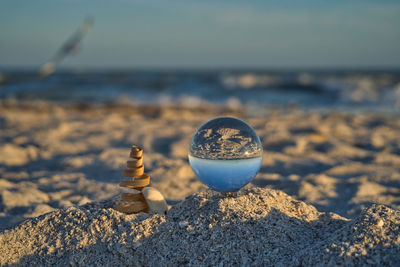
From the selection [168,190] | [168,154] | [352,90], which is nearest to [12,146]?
[168,154]

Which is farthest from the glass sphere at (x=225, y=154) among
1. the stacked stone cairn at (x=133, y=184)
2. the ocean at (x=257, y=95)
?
the ocean at (x=257, y=95)

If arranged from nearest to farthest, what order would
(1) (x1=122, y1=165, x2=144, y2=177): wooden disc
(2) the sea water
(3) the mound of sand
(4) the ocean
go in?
(3) the mound of sand
(2) the sea water
(1) (x1=122, y1=165, x2=144, y2=177): wooden disc
(4) the ocean

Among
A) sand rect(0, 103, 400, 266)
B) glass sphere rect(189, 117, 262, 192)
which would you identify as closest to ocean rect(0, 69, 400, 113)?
sand rect(0, 103, 400, 266)

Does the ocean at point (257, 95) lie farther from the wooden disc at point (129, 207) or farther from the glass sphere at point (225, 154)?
the wooden disc at point (129, 207)

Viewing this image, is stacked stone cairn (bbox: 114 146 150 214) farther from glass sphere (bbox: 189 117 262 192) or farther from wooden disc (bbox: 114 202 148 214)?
glass sphere (bbox: 189 117 262 192)

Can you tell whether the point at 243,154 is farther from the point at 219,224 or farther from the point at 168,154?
the point at 168,154

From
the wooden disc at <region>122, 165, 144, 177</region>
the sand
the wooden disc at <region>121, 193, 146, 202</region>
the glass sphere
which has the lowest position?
the sand
